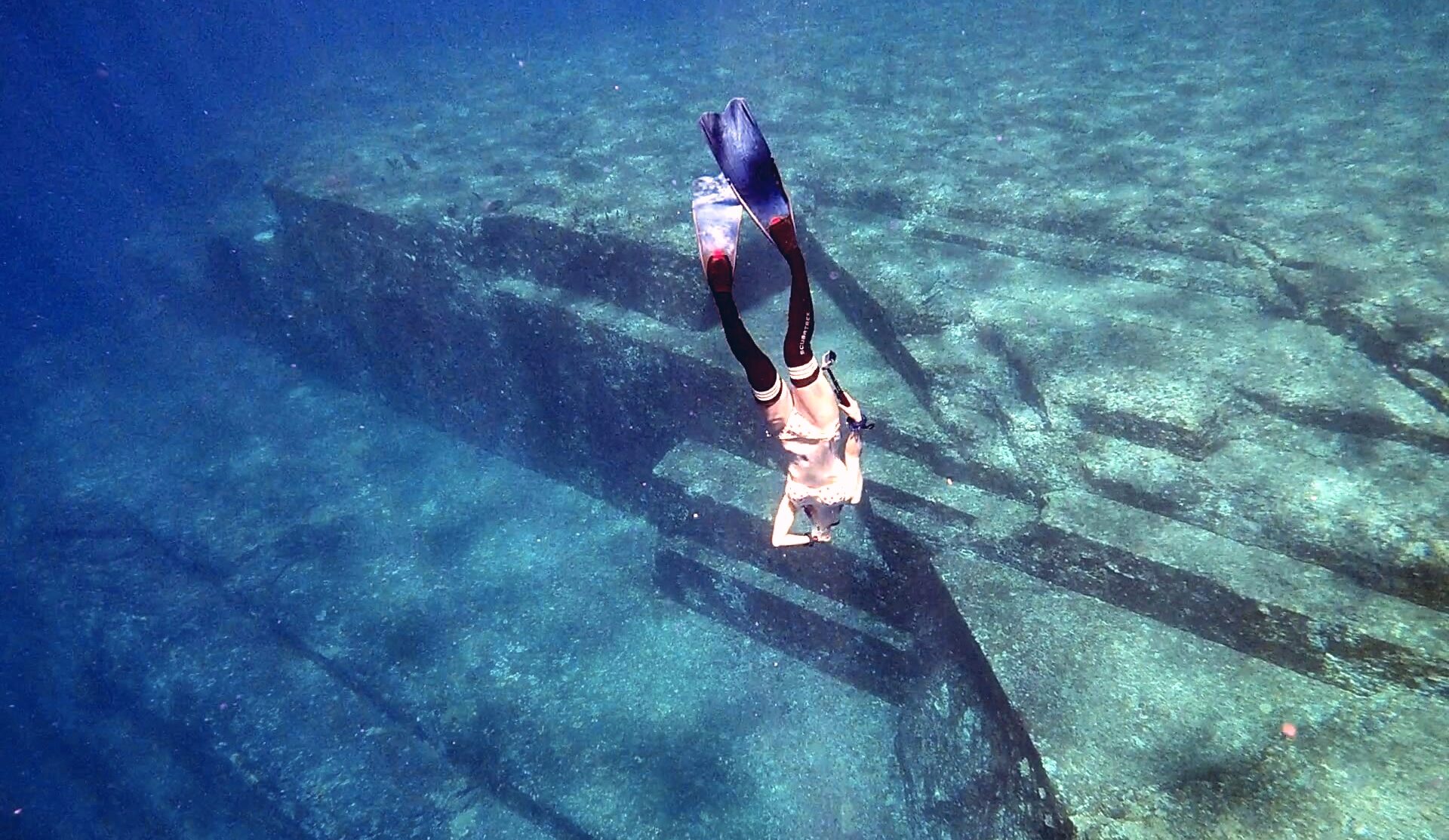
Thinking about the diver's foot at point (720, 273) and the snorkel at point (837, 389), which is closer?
the diver's foot at point (720, 273)

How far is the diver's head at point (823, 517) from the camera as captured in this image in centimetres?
438

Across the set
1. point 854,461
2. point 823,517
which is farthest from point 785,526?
point 854,461

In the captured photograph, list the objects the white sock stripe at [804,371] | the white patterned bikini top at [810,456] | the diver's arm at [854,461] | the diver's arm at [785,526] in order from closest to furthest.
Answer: the white sock stripe at [804,371], the white patterned bikini top at [810,456], the diver's arm at [854,461], the diver's arm at [785,526]

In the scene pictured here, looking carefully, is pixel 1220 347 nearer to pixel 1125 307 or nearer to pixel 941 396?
pixel 1125 307

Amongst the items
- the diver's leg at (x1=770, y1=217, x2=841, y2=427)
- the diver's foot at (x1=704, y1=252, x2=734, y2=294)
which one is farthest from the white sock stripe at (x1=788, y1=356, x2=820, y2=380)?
the diver's foot at (x1=704, y1=252, x2=734, y2=294)

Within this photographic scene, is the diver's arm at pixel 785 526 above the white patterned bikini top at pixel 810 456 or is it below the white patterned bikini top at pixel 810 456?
below

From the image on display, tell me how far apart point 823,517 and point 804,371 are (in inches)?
53.3

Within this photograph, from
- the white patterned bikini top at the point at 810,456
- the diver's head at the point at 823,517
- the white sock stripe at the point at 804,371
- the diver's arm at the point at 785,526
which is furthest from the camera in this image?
the diver's arm at the point at 785,526

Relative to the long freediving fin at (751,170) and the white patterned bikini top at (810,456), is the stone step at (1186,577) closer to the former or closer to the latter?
the white patterned bikini top at (810,456)

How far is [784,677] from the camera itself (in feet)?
21.0

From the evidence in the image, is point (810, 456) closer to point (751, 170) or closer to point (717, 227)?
point (717, 227)

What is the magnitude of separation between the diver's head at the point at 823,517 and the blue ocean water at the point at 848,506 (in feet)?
3.81

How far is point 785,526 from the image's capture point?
4574 mm

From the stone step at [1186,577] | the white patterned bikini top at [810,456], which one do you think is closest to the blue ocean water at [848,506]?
the stone step at [1186,577]
